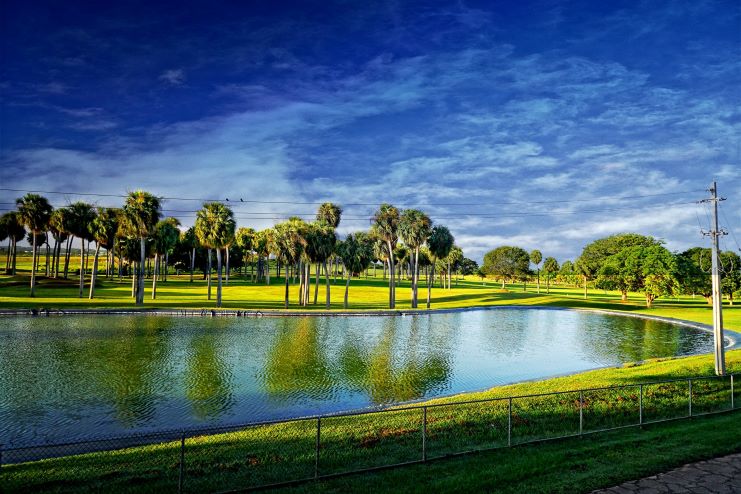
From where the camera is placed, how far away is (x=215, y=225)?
224ft

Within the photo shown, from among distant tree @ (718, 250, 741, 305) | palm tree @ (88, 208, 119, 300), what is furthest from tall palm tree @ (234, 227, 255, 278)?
distant tree @ (718, 250, 741, 305)

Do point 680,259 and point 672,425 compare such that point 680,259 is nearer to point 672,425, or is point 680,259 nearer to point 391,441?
point 672,425

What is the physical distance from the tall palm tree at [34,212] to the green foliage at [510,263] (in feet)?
374

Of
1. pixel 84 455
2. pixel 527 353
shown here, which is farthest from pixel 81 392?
pixel 527 353

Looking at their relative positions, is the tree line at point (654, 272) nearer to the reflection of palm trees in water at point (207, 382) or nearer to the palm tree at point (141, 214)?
the reflection of palm trees in water at point (207, 382)

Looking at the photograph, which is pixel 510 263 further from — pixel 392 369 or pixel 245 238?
pixel 392 369

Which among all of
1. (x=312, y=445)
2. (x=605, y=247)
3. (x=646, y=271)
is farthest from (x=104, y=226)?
(x=605, y=247)

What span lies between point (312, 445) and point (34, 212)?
80761 millimetres

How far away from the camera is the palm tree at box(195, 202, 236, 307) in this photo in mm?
68438

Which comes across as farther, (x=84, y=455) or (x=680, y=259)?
(x=680, y=259)

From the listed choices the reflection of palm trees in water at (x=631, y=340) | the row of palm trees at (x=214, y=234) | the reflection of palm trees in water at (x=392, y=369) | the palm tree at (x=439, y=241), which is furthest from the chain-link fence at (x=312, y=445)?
the palm tree at (x=439, y=241)

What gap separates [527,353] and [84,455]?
102 ft

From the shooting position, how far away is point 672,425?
648 inches

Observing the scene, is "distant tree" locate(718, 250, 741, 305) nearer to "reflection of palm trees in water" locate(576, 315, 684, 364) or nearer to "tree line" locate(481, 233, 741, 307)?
"tree line" locate(481, 233, 741, 307)
